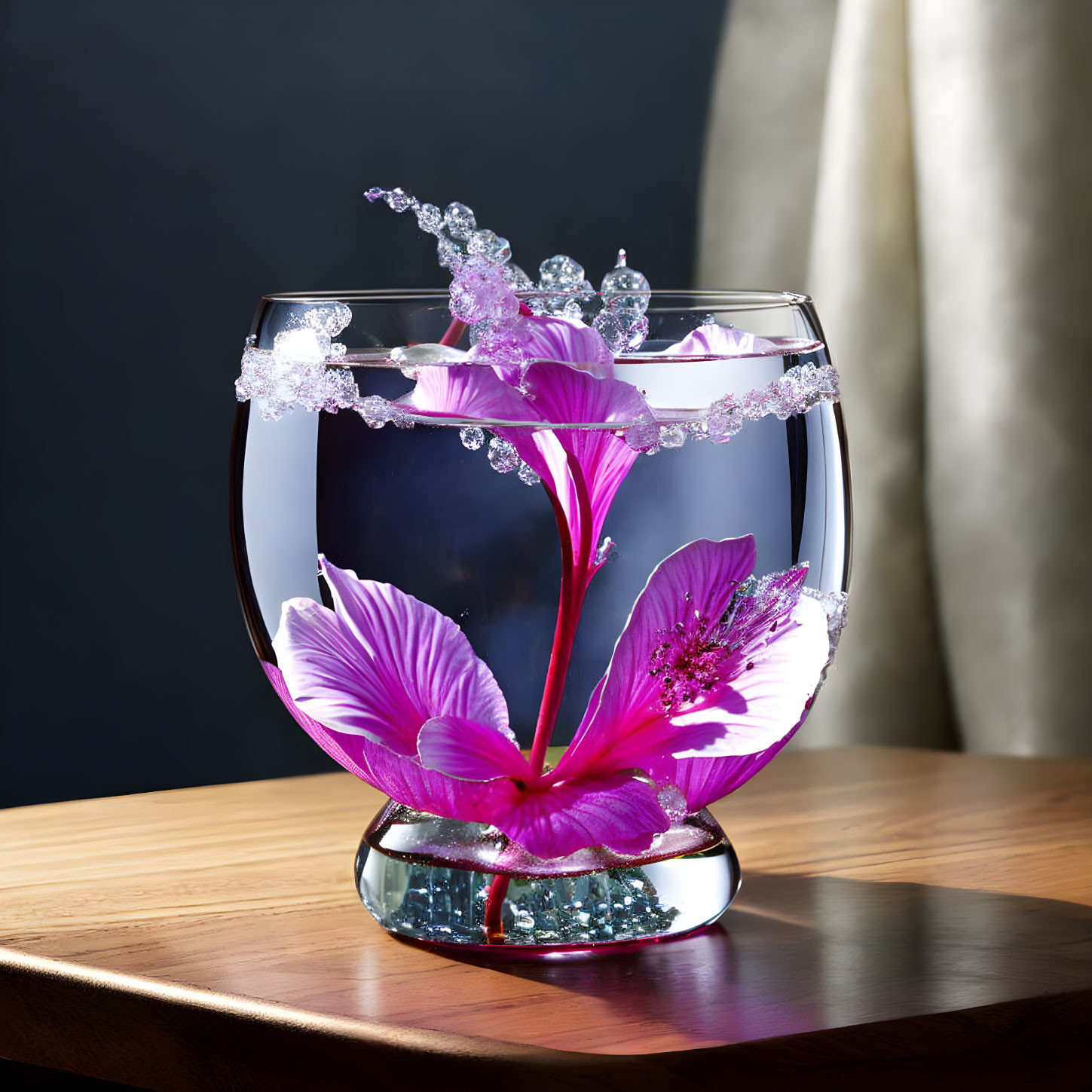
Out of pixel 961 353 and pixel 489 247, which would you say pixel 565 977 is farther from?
pixel 961 353

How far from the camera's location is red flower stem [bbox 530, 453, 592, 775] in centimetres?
46

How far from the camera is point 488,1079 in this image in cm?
38

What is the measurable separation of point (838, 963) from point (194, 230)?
962mm

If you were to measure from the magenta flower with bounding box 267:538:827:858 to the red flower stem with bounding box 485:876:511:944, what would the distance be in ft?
0.07

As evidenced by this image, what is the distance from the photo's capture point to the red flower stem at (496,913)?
48 centimetres

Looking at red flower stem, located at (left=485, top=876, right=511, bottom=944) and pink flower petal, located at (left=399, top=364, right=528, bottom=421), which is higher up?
pink flower petal, located at (left=399, top=364, right=528, bottom=421)

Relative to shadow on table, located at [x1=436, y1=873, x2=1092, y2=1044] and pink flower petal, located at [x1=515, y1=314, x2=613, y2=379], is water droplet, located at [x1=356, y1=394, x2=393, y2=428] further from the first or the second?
shadow on table, located at [x1=436, y1=873, x2=1092, y2=1044]

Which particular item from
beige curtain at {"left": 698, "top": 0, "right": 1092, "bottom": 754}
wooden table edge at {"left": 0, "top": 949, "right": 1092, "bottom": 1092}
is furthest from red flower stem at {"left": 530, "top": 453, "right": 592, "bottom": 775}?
beige curtain at {"left": 698, "top": 0, "right": 1092, "bottom": 754}

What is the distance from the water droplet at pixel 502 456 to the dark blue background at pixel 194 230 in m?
0.84

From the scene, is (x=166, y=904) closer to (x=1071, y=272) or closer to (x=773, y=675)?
(x=773, y=675)

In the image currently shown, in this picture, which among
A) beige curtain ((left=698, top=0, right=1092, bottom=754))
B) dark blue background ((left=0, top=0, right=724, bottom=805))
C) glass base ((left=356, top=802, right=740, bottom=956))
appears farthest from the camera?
dark blue background ((left=0, top=0, right=724, bottom=805))

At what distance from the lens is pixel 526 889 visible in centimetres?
48

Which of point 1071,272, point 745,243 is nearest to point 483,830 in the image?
point 1071,272

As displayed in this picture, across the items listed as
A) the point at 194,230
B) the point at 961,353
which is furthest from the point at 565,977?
the point at 194,230
